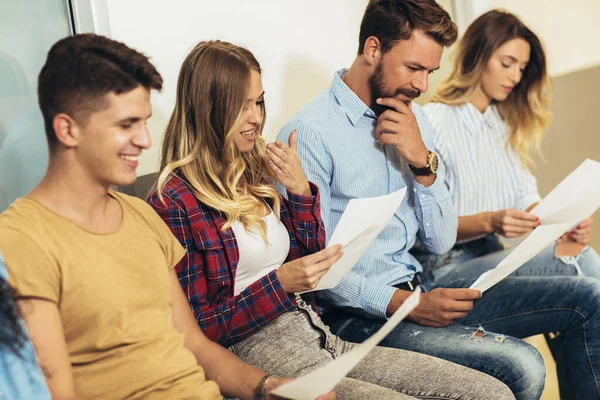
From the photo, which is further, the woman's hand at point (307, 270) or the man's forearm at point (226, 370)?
the woman's hand at point (307, 270)

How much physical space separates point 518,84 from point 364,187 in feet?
3.10

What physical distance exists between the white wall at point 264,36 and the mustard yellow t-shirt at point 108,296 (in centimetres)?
63

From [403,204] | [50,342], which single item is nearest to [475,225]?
[403,204]

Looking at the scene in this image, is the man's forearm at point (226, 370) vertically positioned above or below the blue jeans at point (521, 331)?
above

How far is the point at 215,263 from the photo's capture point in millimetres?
1422

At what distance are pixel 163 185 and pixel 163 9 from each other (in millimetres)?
Answer: 592

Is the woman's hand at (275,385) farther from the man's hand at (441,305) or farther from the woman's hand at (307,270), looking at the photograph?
the man's hand at (441,305)

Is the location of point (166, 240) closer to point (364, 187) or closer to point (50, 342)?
point (50, 342)

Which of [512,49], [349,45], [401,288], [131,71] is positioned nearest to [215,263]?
[131,71]

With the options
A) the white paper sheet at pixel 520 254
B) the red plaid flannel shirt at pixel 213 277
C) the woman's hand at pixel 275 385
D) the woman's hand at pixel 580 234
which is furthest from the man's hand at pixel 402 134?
the woman's hand at pixel 275 385

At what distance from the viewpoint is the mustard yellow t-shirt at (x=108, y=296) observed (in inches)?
39.3

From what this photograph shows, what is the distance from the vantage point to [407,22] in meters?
1.83

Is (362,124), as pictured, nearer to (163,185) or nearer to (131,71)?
(163,185)

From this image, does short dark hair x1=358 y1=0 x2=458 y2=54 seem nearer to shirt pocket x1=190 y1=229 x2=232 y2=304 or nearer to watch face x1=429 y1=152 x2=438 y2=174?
watch face x1=429 y1=152 x2=438 y2=174
